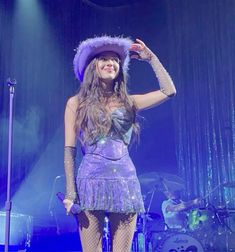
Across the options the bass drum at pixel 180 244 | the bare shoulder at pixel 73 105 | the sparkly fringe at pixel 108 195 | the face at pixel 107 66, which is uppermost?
the face at pixel 107 66

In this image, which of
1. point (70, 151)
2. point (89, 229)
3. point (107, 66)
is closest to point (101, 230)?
point (89, 229)

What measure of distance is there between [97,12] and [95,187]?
6843 millimetres

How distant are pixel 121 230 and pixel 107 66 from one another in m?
0.71

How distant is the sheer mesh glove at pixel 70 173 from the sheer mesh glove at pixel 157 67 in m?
0.51

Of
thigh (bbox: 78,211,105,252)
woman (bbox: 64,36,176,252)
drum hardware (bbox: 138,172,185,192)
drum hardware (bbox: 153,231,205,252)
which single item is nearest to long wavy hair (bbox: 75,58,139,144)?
woman (bbox: 64,36,176,252)

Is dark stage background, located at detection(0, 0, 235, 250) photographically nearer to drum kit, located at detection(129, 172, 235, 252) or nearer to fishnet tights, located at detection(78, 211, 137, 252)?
drum kit, located at detection(129, 172, 235, 252)

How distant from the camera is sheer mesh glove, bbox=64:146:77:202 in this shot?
1.74 metres

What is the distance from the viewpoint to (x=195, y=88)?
24.6ft

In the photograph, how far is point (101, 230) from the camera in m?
1.76

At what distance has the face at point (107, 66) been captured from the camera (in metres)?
1.92

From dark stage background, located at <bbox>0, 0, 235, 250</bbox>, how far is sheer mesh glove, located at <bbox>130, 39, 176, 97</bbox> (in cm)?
506

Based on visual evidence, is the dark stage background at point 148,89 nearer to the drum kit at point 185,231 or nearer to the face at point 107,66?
the drum kit at point 185,231

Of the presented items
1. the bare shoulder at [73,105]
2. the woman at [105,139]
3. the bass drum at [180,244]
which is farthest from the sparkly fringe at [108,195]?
the bass drum at [180,244]

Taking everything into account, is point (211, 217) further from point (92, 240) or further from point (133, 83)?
point (92, 240)
